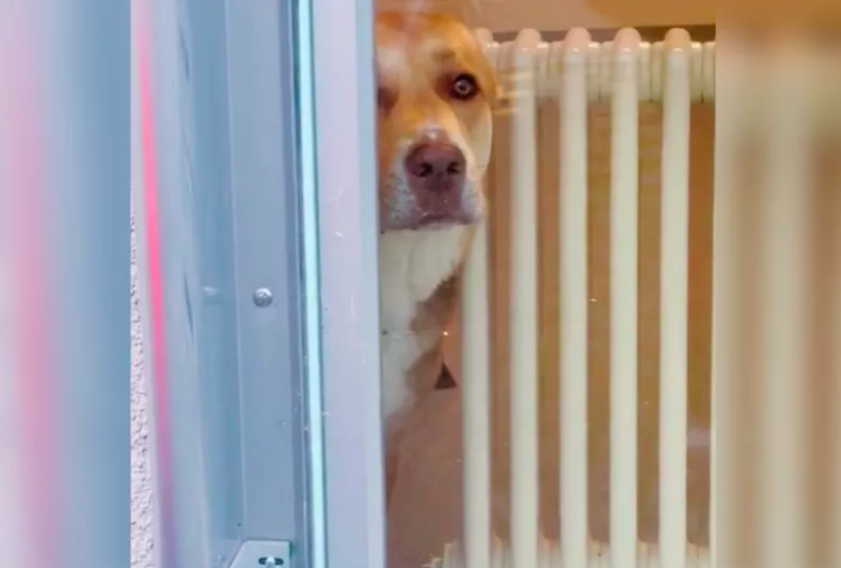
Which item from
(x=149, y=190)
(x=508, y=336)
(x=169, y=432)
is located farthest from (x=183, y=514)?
(x=508, y=336)

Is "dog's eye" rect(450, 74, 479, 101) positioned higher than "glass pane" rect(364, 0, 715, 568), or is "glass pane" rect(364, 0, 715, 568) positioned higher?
"dog's eye" rect(450, 74, 479, 101)

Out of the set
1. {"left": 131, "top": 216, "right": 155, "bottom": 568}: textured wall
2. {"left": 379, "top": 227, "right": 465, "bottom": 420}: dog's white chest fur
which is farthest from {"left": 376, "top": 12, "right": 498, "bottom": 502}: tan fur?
{"left": 131, "top": 216, "right": 155, "bottom": 568}: textured wall

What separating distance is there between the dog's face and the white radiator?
34 mm

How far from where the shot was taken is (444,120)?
3.35 feet

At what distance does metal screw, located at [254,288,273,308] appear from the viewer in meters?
0.41

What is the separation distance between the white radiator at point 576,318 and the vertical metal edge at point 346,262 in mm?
518

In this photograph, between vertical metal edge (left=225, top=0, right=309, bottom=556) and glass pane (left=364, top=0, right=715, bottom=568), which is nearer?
vertical metal edge (left=225, top=0, right=309, bottom=556)

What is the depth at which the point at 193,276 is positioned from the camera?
404mm

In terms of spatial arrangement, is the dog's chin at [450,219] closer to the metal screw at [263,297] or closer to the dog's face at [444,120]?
the dog's face at [444,120]

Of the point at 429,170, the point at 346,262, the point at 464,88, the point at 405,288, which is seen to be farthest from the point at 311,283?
the point at 464,88

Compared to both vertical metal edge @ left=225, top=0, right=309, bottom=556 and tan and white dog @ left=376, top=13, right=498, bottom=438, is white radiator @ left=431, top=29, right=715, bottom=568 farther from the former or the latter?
vertical metal edge @ left=225, top=0, right=309, bottom=556

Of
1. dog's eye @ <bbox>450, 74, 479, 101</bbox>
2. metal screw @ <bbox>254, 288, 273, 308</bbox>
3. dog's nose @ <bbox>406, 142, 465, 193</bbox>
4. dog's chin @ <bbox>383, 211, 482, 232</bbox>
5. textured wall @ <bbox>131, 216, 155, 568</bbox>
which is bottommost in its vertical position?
textured wall @ <bbox>131, 216, 155, 568</bbox>

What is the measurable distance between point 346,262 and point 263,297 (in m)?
0.04

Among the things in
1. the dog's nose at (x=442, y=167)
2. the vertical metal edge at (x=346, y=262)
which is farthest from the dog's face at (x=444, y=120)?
the vertical metal edge at (x=346, y=262)
